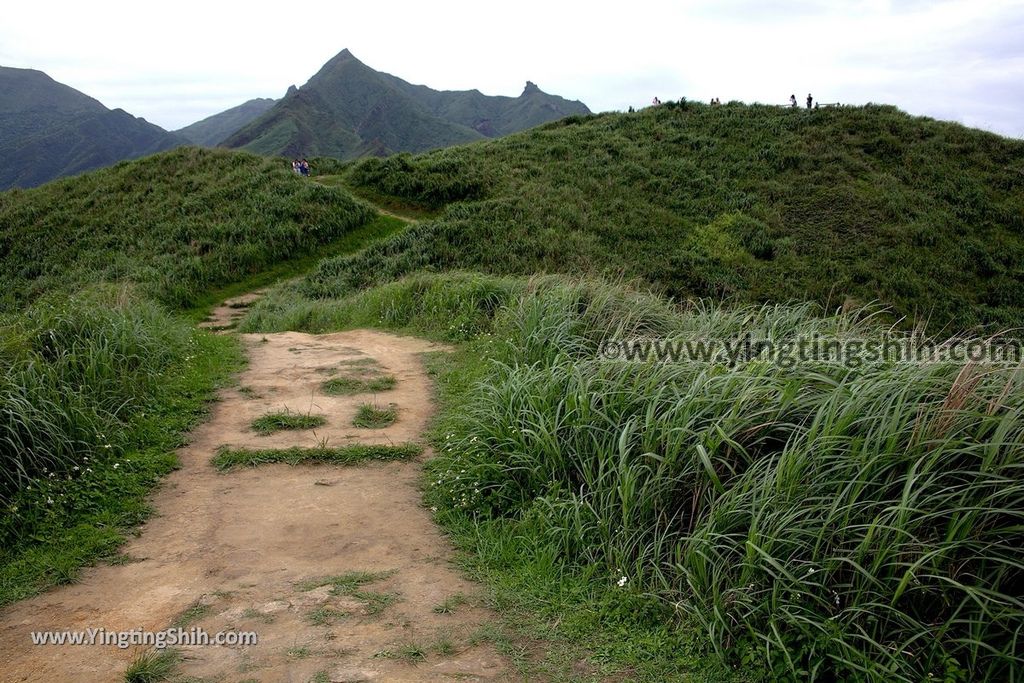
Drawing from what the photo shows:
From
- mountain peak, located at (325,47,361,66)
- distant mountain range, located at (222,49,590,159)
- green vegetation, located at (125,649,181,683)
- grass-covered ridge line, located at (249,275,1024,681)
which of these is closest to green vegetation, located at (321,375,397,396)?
grass-covered ridge line, located at (249,275,1024,681)

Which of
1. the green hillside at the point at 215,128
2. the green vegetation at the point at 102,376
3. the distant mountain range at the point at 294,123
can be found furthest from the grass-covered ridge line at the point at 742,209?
the green hillside at the point at 215,128

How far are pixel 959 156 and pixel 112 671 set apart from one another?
90.5 ft

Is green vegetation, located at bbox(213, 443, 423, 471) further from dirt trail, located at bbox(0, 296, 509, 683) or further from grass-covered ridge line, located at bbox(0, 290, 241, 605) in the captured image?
grass-covered ridge line, located at bbox(0, 290, 241, 605)

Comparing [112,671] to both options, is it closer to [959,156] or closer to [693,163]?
[693,163]

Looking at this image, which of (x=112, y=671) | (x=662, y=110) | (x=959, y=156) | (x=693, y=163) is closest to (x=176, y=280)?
(x=112, y=671)

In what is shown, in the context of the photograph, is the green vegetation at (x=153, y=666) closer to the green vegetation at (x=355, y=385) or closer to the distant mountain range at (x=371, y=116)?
the green vegetation at (x=355, y=385)

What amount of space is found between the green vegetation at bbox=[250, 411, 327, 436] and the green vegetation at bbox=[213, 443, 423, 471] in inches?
19.1

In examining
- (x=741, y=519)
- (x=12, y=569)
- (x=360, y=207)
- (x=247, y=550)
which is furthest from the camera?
(x=360, y=207)

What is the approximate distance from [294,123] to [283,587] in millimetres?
106309

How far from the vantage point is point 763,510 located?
116 inches

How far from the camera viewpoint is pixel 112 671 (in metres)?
2.55

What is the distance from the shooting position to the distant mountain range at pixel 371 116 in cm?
9500

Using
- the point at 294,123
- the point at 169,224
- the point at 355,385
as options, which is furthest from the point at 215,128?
the point at 355,385

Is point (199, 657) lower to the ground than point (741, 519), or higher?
lower
